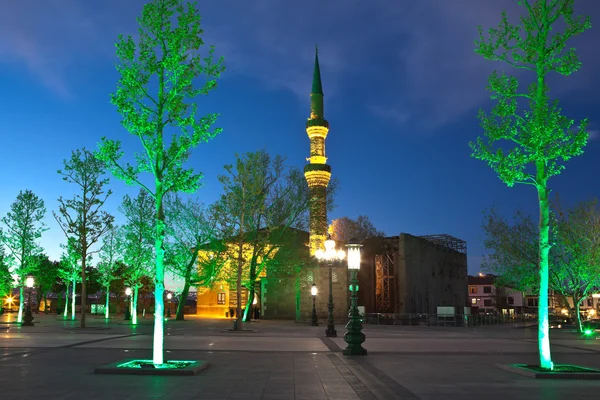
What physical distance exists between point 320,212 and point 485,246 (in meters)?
13.0

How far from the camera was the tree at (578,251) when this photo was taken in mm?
33406

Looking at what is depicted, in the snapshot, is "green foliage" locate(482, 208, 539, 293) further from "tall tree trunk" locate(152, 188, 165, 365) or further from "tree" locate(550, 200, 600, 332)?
"tall tree trunk" locate(152, 188, 165, 365)

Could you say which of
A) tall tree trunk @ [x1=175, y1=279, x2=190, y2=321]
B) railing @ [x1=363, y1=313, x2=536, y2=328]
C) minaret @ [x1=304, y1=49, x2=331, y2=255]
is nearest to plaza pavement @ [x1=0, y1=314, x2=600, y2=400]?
railing @ [x1=363, y1=313, x2=536, y2=328]

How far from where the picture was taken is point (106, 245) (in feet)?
150

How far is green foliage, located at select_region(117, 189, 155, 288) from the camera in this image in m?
40.0

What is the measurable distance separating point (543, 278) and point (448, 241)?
196ft

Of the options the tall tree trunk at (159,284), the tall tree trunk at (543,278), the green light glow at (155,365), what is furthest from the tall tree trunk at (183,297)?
the tall tree trunk at (543,278)

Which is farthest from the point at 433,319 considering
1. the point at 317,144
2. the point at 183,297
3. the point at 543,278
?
the point at 543,278

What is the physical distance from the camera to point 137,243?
40688mm

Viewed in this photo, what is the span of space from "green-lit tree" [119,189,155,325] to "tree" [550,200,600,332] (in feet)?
89.8

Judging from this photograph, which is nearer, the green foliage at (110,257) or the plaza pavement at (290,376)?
the plaza pavement at (290,376)

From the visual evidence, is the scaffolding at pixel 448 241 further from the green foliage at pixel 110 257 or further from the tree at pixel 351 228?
the green foliage at pixel 110 257

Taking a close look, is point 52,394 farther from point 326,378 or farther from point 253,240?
point 253,240

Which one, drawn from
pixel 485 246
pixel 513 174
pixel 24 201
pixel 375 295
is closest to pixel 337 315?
pixel 375 295
